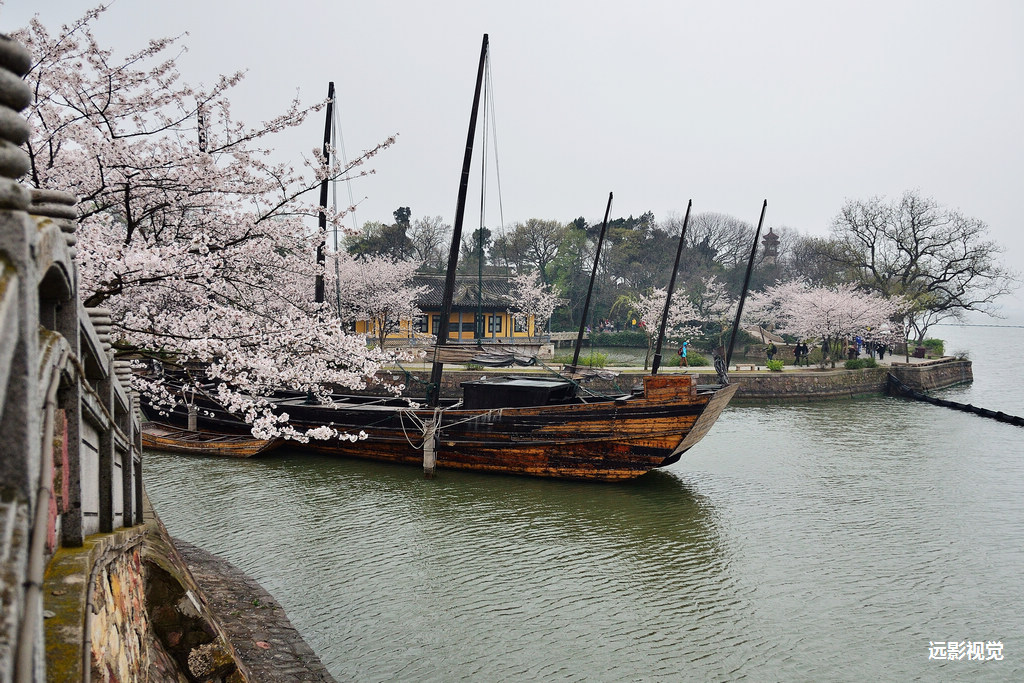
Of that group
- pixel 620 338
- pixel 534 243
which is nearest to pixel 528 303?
pixel 620 338

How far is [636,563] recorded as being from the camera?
35.5 feet

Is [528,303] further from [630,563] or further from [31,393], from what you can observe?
[31,393]

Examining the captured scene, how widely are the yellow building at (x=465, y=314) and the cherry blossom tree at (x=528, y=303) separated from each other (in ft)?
0.90

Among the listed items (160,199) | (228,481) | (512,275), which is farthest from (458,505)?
(512,275)

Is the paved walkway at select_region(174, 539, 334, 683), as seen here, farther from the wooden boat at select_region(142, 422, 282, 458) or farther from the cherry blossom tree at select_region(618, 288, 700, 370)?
the cherry blossom tree at select_region(618, 288, 700, 370)

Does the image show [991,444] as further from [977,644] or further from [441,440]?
[441,440]

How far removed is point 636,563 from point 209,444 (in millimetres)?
10901

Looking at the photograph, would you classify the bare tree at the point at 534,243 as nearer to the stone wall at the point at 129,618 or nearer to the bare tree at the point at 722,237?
the bare tree at the point at 722,237

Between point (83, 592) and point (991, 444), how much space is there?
23878 mm

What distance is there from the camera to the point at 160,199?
28.1ft

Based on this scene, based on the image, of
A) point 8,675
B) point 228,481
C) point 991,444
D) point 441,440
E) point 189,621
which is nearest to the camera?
point 8,675

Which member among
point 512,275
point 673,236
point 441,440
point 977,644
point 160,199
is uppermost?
point 673,236

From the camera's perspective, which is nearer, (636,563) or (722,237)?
(636,563)

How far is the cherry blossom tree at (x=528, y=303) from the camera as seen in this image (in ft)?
150
